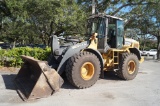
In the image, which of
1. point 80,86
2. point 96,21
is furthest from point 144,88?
point 96,21


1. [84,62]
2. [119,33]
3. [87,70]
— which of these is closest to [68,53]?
[84,62]

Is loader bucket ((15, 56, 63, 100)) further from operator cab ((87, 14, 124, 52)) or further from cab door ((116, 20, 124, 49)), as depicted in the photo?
cab door ((116, 20, 124, 49))

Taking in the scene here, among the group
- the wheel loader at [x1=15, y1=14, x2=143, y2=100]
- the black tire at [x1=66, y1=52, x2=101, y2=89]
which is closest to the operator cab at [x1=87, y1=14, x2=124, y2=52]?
the wheel loader at [x1=15, y1=14, x2=143, y2=100]

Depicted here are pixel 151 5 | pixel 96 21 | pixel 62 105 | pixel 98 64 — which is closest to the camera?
pixel 62 105

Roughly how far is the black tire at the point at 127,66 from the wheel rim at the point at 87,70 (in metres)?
1.78

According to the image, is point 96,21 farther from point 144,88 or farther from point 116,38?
point 144,88

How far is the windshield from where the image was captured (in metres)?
9.23

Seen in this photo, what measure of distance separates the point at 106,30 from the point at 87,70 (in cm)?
193

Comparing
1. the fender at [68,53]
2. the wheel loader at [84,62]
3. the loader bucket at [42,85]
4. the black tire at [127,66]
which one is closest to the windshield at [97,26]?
the wheel loader at [84,62]

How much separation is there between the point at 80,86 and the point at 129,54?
3095mm

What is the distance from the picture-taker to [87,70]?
27.3 feet

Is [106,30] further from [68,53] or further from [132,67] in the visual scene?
[132,67]

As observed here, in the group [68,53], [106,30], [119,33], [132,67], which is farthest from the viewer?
[132,67]

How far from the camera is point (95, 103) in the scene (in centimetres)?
641
